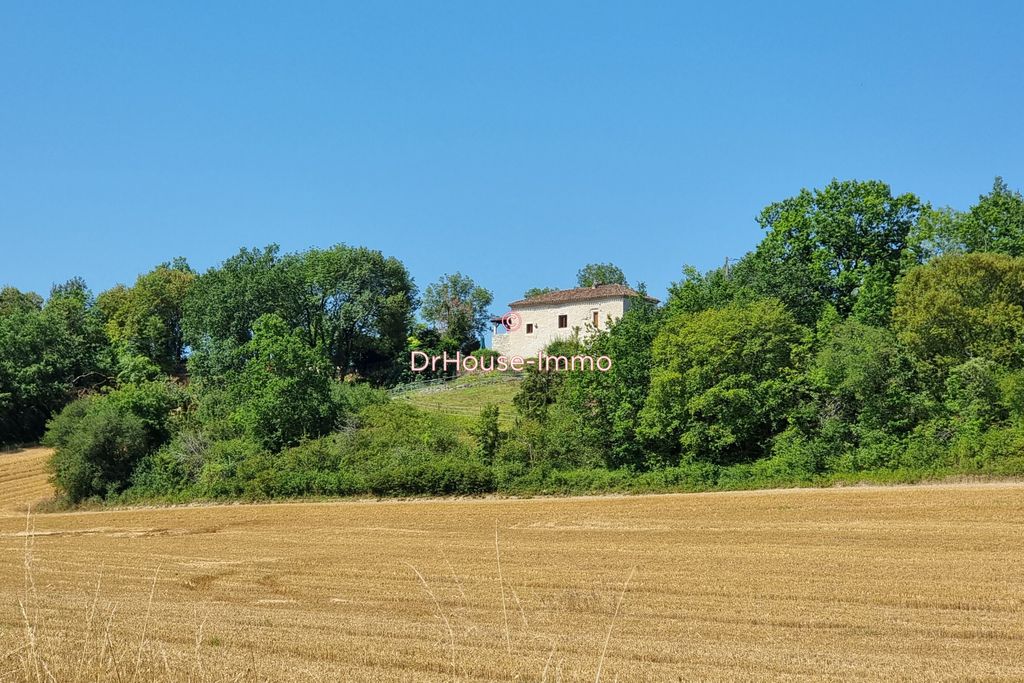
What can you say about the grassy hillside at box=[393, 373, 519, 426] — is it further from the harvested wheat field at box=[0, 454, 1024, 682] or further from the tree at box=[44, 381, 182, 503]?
the harvested wheat field at box=[0, 454, 1024, 682]

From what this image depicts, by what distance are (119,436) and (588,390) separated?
26236 mm

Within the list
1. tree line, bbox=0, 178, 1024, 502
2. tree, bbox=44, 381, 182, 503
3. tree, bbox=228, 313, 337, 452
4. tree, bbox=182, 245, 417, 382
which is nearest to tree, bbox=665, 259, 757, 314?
tree line, bbox=0, 178, 1024, 502

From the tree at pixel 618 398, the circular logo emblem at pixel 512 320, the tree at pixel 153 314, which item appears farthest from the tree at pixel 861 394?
the tree at pixel 153 314

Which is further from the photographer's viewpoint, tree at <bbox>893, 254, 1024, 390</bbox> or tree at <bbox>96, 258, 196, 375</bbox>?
tree at <bbox>96, 258, 196, 375</bbox>

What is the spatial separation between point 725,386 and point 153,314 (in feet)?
250

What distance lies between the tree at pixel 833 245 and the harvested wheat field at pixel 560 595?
29.7 meters

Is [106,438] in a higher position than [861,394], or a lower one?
lower

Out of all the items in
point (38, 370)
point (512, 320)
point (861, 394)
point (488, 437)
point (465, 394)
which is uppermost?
point (512, 320)

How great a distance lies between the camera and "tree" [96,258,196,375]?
10081 centimetres

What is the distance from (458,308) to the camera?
11200cm

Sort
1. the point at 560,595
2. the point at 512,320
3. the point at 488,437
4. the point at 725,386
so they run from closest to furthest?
the point at 560,595
the point at 725,386
the point at 488,437
the point at 512,320

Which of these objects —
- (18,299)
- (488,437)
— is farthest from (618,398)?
(18,299)

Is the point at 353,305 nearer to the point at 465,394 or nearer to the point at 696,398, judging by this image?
the point at 465,394

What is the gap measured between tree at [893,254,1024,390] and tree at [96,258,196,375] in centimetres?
7548
